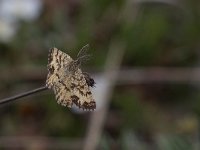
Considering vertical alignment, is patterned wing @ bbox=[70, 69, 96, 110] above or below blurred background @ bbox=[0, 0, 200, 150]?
above

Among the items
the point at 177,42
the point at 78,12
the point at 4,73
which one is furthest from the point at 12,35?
the point at 177,42

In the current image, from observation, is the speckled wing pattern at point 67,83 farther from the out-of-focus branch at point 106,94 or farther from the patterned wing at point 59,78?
the out-of-focus branch at point 106,94

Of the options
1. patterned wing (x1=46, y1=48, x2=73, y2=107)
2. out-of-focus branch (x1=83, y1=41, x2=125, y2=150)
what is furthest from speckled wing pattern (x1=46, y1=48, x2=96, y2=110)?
out-of-focus branch (x1=83, y1=41, x2=125, y2=150)

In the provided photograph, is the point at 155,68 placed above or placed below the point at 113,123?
above

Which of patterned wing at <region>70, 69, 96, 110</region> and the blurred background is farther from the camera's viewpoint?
the blurred background

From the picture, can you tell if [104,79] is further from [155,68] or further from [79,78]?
[79,78]

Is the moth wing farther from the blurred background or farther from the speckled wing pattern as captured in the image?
the blurred background

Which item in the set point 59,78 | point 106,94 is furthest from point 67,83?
point 106,94
